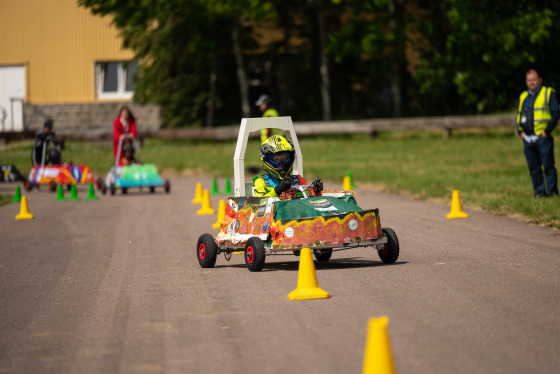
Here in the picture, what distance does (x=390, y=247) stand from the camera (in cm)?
1102

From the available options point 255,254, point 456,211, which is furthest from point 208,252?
point 456,211

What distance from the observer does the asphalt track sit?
671cm

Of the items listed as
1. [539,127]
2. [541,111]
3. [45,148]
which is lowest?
[45,148]

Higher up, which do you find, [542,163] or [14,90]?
[14,90]

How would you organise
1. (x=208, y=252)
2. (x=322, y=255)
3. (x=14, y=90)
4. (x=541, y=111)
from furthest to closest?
(x=14, y=90) → (x=541, y=111) → (x=322, y=255) → (x=208, y=252)

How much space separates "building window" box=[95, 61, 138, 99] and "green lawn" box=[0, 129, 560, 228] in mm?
5096

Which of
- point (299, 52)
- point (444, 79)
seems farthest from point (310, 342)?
point (299, 52)

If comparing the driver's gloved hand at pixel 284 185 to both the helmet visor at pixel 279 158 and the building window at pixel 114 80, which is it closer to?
the helmet visor at pixel 279 158

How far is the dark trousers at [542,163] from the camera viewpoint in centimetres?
1781

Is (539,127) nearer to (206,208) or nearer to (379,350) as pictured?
(206,208)

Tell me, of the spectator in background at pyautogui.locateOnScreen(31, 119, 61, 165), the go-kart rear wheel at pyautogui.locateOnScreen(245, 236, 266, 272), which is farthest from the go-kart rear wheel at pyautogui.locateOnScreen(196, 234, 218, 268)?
the spectator in background at pyautogui.locateOnScreen(31, 119, 61, 165)

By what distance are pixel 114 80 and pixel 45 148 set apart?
21.9 m

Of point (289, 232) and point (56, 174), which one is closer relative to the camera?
point (289, 232)

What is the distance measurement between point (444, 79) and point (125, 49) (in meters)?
15.2
